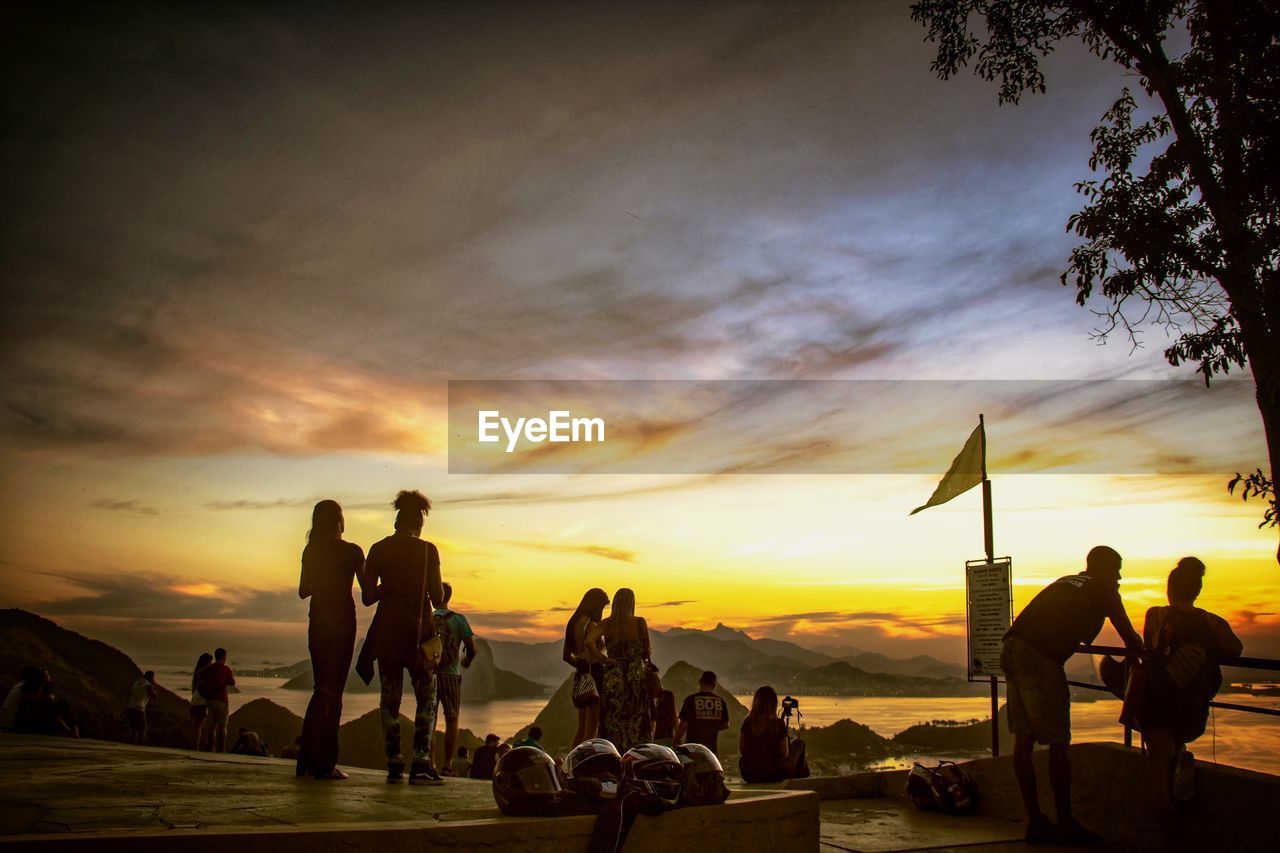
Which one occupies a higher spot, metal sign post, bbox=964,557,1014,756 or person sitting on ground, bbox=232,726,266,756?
metal sign post, bbox=964,557,1014,756

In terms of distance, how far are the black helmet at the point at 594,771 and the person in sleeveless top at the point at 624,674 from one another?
3.91 m

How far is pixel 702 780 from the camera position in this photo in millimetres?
5199

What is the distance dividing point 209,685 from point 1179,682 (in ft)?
48.0

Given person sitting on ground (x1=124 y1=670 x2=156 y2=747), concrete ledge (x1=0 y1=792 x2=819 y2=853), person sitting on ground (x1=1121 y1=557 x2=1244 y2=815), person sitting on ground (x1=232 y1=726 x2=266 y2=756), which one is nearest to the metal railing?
person sitting on ground (x1=1121 y1=557 x2=1244 y2=815)

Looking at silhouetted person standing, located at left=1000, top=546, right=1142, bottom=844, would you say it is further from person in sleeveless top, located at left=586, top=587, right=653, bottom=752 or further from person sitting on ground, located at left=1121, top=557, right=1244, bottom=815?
person in sleeveless top, located at left=586, top=587, right=653, bottom=752

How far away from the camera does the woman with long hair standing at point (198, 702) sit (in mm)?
15602

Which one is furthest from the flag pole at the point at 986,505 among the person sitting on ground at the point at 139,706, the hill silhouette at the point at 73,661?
the hill silhouette at the point at 73,661

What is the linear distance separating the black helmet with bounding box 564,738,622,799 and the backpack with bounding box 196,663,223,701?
499 inches

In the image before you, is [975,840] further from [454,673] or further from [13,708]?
[13,708]

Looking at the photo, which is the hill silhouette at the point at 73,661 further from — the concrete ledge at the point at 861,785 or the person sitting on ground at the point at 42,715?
the concrete ledge at the point at 861,785

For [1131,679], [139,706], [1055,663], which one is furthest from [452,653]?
[139,706]

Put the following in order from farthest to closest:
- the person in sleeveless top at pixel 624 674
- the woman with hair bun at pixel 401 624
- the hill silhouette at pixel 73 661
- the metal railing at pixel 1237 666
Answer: the hill silhouette at pixel 73 661 → the person in sleeveless top at pixel 624 674 → the woman with hair bun at pixel 401 624 → the metal railing at pixel 1237 666

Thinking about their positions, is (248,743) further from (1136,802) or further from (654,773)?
(1136,802)

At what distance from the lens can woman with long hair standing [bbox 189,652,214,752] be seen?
1560 centimetres
